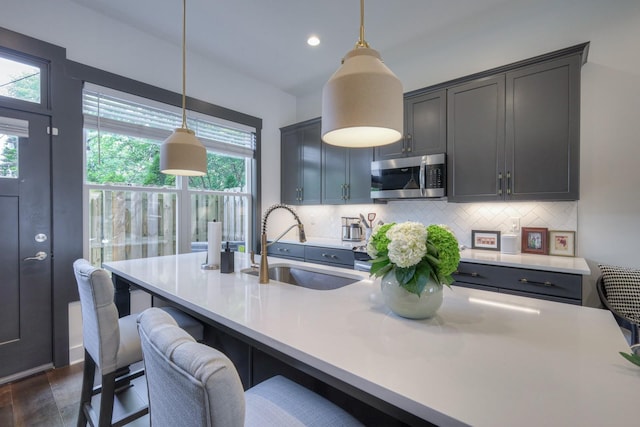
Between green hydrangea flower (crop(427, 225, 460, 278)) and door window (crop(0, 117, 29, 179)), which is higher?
door window (crop(0, 117, 29, 179))

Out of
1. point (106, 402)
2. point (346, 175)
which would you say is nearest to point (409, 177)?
point (346, 175)

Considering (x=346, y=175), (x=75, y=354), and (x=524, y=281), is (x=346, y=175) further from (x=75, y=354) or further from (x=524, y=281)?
(x=75, y=354)

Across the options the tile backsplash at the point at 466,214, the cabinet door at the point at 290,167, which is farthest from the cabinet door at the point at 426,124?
the cabinet door at the point at 290,167

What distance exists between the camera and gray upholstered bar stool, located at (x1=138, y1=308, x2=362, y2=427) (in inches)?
21.5

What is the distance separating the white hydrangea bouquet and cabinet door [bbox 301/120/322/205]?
2977 mm

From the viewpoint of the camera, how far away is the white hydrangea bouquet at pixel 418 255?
0.99 metres

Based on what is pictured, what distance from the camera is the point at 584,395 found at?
624 mm

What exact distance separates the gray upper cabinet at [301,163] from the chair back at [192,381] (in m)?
3.41

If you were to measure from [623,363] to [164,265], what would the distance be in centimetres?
234

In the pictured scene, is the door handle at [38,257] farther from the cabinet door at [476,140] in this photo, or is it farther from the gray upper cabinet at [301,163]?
the cabinet door at [476,140]

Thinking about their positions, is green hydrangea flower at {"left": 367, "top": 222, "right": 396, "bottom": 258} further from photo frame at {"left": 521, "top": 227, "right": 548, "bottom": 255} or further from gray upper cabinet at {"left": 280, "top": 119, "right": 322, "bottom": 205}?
gray upper cabinet at {"left": 280, "top": 119, "right": 322, "bottom": 205}

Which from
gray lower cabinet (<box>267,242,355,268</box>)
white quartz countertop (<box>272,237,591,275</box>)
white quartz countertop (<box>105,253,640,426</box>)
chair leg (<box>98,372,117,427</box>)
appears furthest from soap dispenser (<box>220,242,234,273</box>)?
white quartz countertop (<box>272,237,591,275</box>)

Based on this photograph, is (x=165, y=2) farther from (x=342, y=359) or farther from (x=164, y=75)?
(x=342, y=359)

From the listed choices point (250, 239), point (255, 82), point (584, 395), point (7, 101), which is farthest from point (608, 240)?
point (7, 101)
